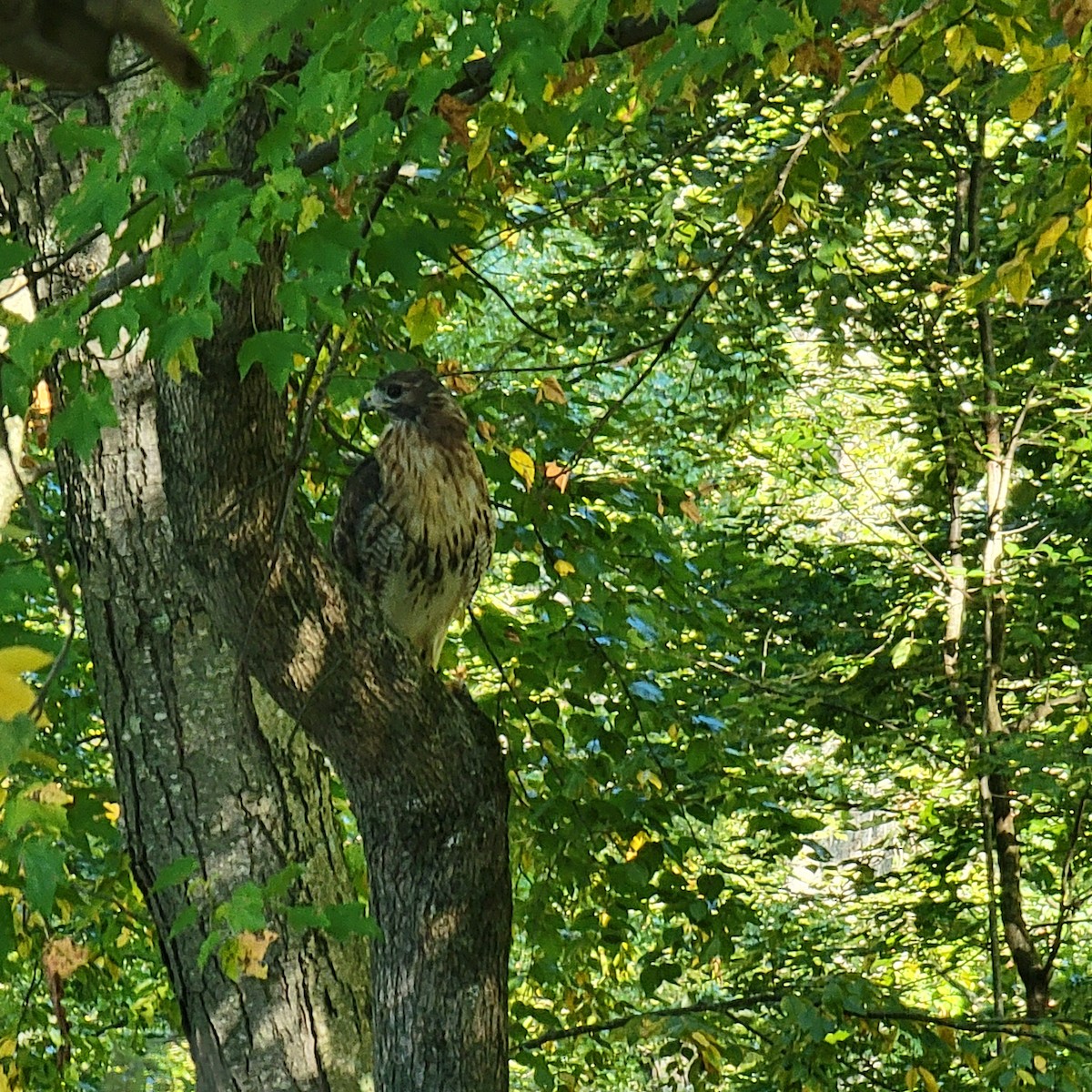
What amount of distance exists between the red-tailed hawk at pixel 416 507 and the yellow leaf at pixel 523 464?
0.38ft

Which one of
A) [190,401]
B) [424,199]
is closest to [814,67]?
[424,199]

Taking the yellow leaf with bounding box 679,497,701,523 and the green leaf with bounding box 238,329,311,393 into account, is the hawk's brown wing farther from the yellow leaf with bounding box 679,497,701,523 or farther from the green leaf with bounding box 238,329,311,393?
the green leaf with bounding box 238,329,311,393

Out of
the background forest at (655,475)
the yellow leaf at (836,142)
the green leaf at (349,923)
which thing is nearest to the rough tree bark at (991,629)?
the background forest at (655,475)

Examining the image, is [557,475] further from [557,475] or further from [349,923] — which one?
[349,923]

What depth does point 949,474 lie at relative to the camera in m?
5.91

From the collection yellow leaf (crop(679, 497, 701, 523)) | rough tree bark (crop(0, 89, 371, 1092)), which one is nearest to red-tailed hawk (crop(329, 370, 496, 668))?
yellow leaf (crop(679, 497, 701, 523))

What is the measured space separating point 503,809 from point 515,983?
3.42m

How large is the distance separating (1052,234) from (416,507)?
1842 millimetres

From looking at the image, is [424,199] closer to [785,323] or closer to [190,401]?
[190,401]

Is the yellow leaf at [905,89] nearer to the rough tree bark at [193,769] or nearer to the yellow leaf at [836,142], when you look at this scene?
the yellow leaf at [836,142]

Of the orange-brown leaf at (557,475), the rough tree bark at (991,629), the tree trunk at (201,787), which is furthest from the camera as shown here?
the rough tree bark at (991,629)

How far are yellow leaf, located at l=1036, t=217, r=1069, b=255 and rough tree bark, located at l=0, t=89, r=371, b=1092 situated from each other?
1947 millimetres

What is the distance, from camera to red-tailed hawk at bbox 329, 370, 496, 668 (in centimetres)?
436

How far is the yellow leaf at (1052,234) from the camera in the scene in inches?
127
